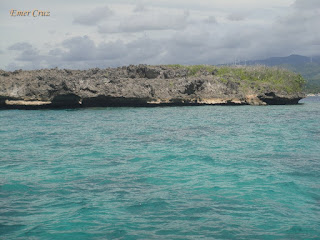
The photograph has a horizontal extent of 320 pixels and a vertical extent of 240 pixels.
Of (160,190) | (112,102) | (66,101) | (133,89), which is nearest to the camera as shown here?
(160,190)

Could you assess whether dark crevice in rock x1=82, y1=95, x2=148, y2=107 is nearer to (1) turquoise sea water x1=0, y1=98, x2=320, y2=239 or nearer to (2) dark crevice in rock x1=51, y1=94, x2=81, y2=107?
(2) dark crevice in rock x1=51, y1=94, x2=81, y2=107

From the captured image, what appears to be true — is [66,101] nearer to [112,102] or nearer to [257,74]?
[112,102]

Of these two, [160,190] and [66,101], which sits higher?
[66,101]

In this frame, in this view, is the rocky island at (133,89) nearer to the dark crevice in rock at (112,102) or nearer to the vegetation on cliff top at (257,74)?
the dark crevice in rock at (112,102)

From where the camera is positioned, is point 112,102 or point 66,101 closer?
point 66,101

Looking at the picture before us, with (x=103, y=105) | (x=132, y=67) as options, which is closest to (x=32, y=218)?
(x=103, y=105)

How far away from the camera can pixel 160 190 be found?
10281mm

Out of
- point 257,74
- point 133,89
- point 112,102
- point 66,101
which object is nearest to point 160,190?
point 66,101

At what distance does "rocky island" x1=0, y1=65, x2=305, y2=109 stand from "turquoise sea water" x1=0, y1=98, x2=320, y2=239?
1305 inches

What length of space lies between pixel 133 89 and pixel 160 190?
45.4 metres

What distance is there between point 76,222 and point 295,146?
1375cm

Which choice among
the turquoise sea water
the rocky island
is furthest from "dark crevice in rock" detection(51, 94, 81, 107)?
the turquoise sea water

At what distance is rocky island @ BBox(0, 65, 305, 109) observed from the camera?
169 ft

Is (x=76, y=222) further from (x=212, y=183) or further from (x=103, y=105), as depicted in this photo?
(x=103, y=105)
